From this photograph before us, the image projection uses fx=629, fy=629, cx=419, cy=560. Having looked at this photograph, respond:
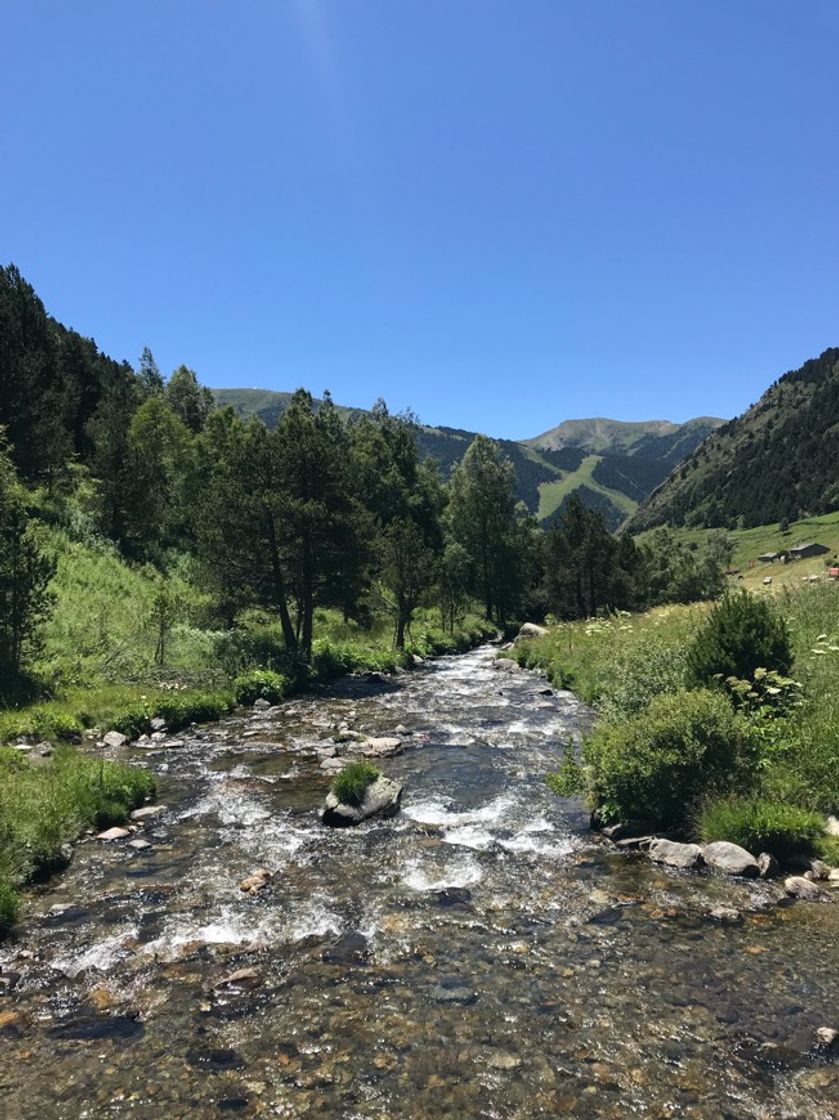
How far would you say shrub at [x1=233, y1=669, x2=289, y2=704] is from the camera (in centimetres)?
3017

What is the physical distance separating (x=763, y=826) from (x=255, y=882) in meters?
9.34

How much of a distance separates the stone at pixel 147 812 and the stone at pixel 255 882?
4.56 meters

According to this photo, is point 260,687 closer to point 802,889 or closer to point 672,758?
point 672,758

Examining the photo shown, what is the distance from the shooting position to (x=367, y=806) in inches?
591

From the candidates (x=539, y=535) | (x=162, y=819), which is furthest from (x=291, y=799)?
(x=539, y=535)

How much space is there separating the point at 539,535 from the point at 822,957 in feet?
247

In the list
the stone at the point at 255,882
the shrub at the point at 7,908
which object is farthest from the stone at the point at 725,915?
the shrub at the point at 7,908

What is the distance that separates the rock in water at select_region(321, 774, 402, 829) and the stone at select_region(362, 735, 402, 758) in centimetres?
462

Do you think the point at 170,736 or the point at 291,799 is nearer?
the point at 291,799

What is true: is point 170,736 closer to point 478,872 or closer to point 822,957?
point 478,872

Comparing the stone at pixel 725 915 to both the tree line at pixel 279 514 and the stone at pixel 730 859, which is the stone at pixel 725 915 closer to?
the stone at pixel 730 859

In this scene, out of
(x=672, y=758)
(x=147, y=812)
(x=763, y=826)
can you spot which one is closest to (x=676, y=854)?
(x=763, y=826)

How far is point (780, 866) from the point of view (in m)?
11.2

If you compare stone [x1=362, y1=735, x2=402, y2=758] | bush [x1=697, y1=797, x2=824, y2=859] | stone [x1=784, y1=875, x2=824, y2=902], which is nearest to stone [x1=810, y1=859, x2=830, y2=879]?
stone [x1=784, y1=875, x2=824, y2=902]
